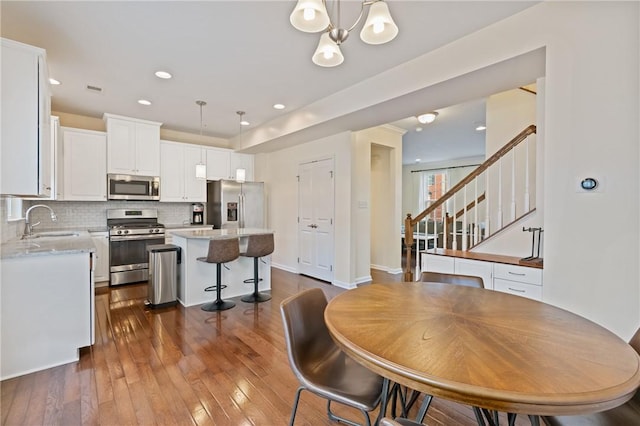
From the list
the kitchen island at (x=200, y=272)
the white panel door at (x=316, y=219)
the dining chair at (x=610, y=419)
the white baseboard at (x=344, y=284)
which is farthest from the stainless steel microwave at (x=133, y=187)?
the dining chair at (x=610, y=419)

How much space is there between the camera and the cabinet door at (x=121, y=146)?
466 centimetres

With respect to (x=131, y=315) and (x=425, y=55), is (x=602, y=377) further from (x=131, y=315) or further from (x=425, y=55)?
(x=131, y=315)

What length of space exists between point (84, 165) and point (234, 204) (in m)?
2.37

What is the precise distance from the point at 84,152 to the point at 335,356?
5.03m

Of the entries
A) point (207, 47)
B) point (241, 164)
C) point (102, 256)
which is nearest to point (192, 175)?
point (241, 164)

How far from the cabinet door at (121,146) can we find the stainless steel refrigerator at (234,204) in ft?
4.70

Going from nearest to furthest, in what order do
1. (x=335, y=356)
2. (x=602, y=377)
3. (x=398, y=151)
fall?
(x=602, y=377), (x=335, y=356), (x=398, y=151)

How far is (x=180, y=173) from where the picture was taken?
17.9 feet

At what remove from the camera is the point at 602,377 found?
0.88 m

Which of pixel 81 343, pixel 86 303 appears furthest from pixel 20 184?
pixel 81 343

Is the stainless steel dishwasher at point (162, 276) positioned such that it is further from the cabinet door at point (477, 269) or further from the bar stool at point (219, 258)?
the cabinet door at point (477, 269)

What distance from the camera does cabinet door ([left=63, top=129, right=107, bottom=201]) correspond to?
4.39m

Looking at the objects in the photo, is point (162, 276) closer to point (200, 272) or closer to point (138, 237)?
point (200, 272)

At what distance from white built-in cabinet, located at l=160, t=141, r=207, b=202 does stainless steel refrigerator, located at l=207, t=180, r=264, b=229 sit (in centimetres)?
31
